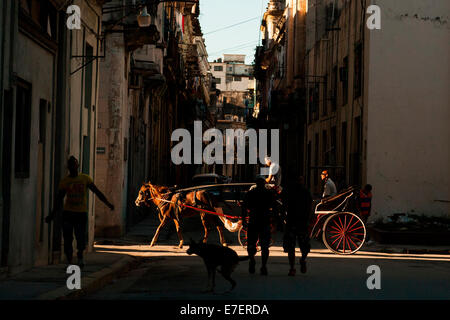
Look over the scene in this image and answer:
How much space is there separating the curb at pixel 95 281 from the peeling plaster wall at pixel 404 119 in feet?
32.8

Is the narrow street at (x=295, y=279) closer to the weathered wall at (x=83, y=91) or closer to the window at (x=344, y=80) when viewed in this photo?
the weathered wall at (x=83, y=91)

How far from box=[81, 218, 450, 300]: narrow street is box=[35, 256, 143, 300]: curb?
139mm

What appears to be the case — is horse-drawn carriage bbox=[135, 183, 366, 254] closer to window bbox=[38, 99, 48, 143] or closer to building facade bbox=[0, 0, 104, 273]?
building facade bbox=[0, 0, 104, 273]

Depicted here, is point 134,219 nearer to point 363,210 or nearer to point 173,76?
point 363,210

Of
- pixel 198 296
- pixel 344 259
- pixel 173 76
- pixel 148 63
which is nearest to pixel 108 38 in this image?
pixel 148 63

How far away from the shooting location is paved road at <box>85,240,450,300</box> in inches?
450

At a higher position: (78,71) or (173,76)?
(173,76)

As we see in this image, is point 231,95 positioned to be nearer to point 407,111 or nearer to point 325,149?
point 325,149

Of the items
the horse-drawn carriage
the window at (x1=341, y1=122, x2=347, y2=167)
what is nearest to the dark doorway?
the horse-drawn carriage

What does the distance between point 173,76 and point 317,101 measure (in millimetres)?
10552

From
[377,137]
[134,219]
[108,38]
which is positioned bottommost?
[134,219]

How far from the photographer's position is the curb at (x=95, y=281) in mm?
10538
